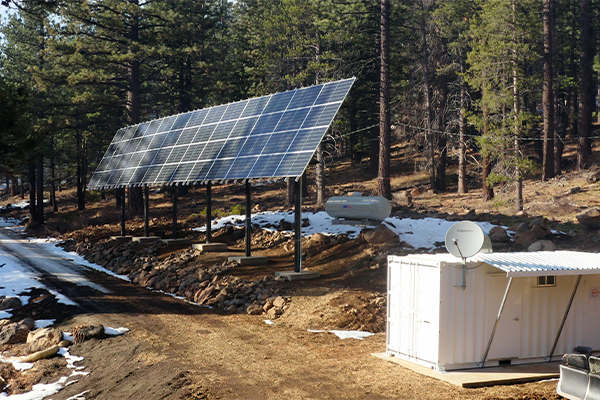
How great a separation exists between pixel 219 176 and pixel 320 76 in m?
18.4

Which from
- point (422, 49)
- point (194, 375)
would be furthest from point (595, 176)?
point (194, 375)

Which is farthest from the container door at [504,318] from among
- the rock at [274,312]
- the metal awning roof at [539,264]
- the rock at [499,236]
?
the rock at [499,236]

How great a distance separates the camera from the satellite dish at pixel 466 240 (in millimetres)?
11766

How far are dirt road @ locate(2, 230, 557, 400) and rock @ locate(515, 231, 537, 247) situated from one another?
932 cm

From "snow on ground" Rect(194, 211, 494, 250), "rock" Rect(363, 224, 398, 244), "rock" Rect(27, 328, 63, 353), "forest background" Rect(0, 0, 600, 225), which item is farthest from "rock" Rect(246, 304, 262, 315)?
"forest background" Rect(0, 0, 600, 225)

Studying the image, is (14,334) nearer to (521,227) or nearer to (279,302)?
(279,302)

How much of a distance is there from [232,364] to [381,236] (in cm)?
1177

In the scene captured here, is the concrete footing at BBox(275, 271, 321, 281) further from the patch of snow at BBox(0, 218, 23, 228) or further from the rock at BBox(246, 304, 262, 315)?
the patch of snow at BBox(0, 218, 23, 228)

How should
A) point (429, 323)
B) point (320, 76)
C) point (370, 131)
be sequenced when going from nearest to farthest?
point (429, 323)
point (320, 76)
point (370, 131)

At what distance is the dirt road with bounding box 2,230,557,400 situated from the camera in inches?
423

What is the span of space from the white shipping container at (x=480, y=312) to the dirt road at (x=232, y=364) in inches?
33.0

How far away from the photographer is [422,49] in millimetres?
42875

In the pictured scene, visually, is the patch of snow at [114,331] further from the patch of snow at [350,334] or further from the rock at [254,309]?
the patch of snow at [350,334]

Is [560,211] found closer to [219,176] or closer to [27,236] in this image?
[219,176]
